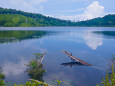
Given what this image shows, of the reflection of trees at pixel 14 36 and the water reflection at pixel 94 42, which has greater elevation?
the reflection of trees at pixel 14 36

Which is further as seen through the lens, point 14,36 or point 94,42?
point 14,36

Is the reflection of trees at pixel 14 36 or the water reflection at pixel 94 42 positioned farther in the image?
the reflection of trees at pixel 14 36

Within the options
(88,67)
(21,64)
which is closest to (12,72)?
(21,64)

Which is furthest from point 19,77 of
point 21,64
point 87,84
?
point 87,84

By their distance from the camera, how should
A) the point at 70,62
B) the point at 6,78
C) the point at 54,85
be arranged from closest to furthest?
the point at 54,85
the point at 6,78
the point at 70,62

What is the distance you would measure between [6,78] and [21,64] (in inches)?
297

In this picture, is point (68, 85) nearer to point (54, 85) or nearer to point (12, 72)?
point (54, 85)

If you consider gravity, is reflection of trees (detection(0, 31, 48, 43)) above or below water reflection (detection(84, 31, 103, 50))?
above

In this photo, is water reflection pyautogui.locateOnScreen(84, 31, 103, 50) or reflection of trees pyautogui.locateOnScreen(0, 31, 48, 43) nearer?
water reflection pyautogui.locateOnScreen(84, 31, 103, 50)

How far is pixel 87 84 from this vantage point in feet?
72.0

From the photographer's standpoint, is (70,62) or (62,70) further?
(70,62)

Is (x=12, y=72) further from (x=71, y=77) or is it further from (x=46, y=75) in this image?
(x=71, y=77)

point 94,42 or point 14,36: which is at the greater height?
point 14,36

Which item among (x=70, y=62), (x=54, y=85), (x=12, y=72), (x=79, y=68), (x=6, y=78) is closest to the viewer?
(x=54, y=85)
